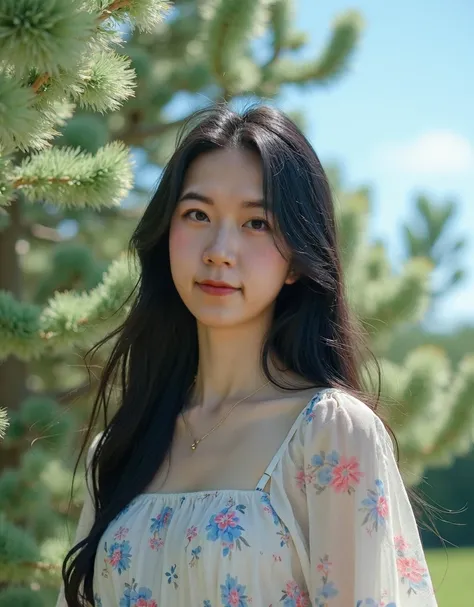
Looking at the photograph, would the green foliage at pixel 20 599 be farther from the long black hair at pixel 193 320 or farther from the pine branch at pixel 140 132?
the pine branch at pixel 140 132

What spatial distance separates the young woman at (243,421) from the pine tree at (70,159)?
177 mm

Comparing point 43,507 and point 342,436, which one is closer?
point 342,436

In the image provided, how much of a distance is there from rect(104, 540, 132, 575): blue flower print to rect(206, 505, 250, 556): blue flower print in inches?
6.3

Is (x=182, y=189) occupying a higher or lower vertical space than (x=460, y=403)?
higher

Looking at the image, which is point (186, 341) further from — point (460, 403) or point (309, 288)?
point (460, 403)

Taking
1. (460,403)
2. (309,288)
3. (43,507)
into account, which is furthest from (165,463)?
(460,403)

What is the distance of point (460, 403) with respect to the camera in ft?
12.3

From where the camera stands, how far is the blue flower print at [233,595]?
1.26m

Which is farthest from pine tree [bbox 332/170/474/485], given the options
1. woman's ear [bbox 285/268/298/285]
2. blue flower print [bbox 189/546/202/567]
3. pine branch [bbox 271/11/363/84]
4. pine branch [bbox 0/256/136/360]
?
blue flower print [bbox 189/546/202/567]

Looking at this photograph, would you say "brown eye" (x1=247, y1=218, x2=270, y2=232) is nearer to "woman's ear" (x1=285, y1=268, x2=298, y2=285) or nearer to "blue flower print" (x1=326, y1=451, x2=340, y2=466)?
"woman's ear" (x1=285, y1=268, x2=298, y2=285)

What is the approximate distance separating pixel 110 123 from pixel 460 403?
5.85 feet

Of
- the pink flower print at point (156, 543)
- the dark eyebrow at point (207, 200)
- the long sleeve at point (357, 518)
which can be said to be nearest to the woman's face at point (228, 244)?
the dark eyebrow at point (207, 200)

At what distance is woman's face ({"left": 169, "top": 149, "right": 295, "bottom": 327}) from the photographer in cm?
143

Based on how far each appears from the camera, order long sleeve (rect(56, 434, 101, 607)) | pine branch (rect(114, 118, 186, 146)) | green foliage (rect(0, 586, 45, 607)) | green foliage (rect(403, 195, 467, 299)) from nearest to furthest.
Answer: long sleeve (rect(56, 434, 101, 607)) < green foliage (rect(0, 586, 45, 607)) < pine branch (rect(114, 118, 186, 146)) < green foliage (rect(403, 195, 467, 299))
